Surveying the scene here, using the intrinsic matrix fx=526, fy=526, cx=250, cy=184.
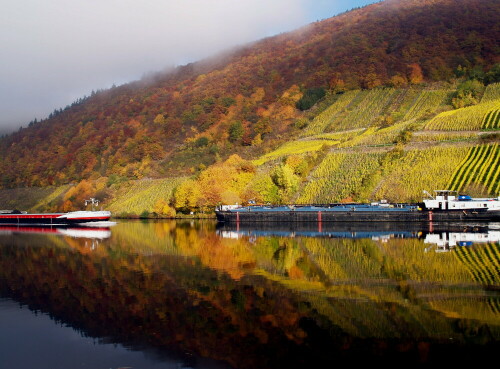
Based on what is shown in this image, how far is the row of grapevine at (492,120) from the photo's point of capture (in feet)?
215

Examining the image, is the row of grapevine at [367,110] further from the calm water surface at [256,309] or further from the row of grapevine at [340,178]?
the calm water surface at [256,309]

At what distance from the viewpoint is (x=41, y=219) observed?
80125 millimetres

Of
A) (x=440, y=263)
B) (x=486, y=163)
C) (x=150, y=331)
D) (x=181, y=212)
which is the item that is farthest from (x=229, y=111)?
(x=150, y=331)

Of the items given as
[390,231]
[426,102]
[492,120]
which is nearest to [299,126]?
[426,102]

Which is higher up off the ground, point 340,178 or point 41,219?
point 340,178

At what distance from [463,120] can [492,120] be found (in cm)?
435

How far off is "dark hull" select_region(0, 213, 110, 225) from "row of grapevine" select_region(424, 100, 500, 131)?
47715 millimetres

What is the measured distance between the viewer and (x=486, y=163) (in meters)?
59.8

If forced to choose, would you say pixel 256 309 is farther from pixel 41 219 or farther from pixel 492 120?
pixel 41 219

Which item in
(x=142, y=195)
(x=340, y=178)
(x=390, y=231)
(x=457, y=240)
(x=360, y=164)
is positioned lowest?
A: (x=142, y=195)

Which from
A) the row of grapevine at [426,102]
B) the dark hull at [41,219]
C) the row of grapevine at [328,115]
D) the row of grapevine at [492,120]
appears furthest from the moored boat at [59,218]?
the row of grapevine at [426,102]

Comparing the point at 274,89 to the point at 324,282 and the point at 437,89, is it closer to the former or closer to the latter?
the point at 437,89

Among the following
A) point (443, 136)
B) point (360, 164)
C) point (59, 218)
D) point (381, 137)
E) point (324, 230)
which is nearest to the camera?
point (324, 230)

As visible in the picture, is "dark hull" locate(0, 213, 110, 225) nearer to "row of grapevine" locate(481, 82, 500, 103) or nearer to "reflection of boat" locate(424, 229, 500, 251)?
"reflection of boat" locate(424, 229, 500, 251)
